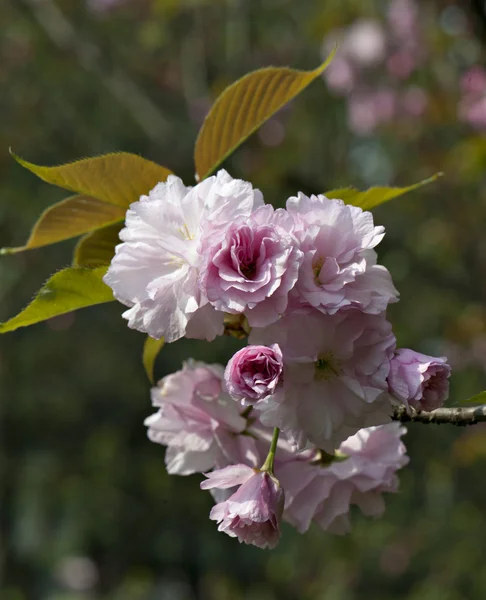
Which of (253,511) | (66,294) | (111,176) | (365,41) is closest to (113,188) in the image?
(111,176)

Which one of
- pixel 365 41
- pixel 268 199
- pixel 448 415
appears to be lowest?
pixel 365 41

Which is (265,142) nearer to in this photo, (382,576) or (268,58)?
(268,58)

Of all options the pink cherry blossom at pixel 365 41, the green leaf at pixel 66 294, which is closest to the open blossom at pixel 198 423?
the green leaf at pixel 66 294

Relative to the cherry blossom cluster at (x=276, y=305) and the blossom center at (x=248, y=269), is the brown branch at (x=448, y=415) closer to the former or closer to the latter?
the cherry blossom cluster at (x=276, y=305)

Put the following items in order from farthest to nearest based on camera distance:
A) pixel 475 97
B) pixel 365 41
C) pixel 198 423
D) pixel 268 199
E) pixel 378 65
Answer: pixel 378 65, pixel 365 41, pixel 268 199, pixel 475 97, pixel 198 423

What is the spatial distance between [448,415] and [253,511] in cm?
19

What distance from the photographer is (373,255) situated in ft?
2.05

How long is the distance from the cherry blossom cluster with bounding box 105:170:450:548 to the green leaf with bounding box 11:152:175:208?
10 cm

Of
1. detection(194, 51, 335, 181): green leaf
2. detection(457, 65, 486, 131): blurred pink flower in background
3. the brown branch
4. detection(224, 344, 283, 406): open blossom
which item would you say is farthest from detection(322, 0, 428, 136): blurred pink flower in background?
detection(224, 344, 283, 406): open blossom

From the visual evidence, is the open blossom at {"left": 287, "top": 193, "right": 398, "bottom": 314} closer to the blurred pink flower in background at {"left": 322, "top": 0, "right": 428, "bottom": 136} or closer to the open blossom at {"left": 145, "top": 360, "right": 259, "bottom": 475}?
the open blossom at {"left": 145, "top": 360, "right": 259, "bottom": 475}

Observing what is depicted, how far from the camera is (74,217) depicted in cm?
81

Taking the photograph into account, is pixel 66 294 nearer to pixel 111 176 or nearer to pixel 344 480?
pixel 111 176

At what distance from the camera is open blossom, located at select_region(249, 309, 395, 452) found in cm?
60

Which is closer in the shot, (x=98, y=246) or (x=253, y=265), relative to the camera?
(x=253, y=265)
